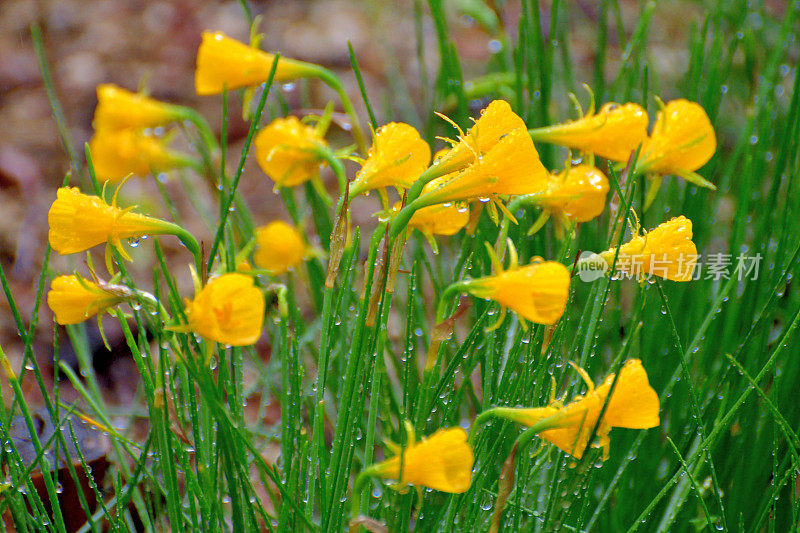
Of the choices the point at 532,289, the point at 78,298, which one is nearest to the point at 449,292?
the point at 532,289

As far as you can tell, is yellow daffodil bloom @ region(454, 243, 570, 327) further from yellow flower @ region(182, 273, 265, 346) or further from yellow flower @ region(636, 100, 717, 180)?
yellow flower @ region(636, 100, 717, 180)

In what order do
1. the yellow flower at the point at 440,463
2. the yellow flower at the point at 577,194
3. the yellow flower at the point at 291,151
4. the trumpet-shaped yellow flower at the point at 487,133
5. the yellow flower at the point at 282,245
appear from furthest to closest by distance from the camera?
1. the yellow flower at the point at 282,245
2. the yellow flower at the point at 291,151
3. the yellow flower at the point at 577,194
4. the trumpet-shaped yellow flower at the point at 487,133
5. the yellow flower at the point at 440,463

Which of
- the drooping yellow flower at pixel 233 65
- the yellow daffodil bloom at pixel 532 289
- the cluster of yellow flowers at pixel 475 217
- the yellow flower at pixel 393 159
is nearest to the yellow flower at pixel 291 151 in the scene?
the cluster of yellow flowers at pixel 475 217

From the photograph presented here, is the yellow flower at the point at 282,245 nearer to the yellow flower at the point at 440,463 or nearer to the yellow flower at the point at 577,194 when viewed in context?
the yellow flower at the point at 577,194

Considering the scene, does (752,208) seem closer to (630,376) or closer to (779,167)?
(779,167)

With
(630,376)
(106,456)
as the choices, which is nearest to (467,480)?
(630,376)

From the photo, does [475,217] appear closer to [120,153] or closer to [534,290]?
[534,290]

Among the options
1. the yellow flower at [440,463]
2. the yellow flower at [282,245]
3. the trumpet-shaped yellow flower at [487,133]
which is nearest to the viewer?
the yellow flower at [440,463]

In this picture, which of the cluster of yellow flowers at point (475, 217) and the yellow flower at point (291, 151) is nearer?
the cluster of yellow flowers at point (475, 217)
